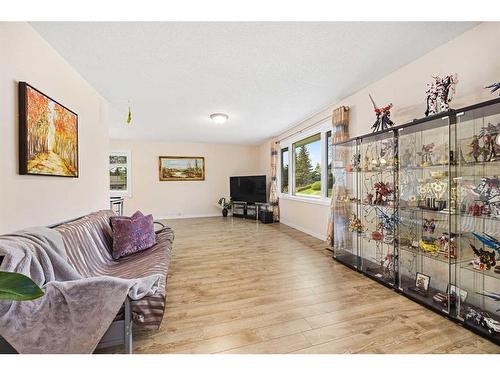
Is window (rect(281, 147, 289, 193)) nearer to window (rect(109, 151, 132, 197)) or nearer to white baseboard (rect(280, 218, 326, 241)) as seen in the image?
white baseboard (rect(280, 218, 326, 241))

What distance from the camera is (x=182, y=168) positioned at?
273 inches

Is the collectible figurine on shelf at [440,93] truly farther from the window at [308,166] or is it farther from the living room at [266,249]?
the window at [308,166]

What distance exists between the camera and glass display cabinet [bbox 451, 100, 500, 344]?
167cm

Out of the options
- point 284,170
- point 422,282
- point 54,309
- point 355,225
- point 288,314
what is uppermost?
point 284,170

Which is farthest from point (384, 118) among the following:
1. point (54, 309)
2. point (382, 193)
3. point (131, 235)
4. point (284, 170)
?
point (284, 170)

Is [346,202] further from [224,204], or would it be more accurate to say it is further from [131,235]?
[224,204]

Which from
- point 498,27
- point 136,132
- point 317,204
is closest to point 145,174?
point 136,132

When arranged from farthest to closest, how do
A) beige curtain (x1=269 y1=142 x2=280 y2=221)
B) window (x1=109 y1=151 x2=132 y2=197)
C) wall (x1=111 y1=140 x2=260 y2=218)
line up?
wall (x1=111 y1=140 x2=260 y2=218) → window (x1=109 y1=151 x2=132 y2=197) → beige curtain (x1=269 y1=142 x2=280 y2=221)

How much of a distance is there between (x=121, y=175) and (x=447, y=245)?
7234mm

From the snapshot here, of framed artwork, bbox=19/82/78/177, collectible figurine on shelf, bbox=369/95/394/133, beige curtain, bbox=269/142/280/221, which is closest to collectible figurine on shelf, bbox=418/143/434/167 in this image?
collectible figurine on shelf, bbox=369/95/394/133

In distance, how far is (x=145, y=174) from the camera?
664cm

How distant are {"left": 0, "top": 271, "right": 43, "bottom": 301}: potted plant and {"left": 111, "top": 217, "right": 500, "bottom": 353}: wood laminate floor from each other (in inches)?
40.4

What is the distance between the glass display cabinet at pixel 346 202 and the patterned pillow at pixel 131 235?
2.50 metres

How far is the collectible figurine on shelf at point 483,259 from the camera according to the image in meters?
1.68
